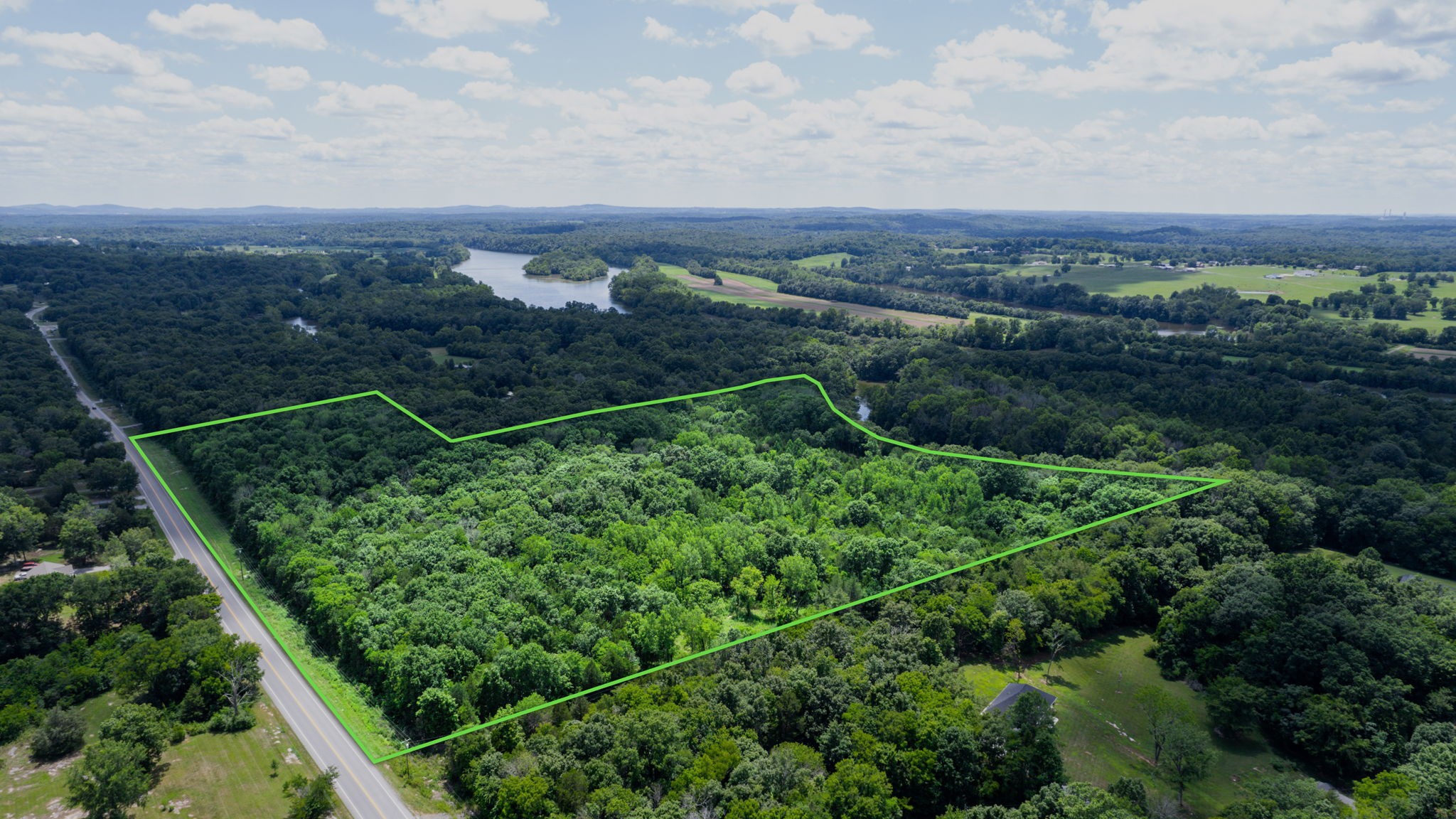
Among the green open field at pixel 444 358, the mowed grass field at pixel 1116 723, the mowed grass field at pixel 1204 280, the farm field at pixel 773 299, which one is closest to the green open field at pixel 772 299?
the farm field at pixel 773 299

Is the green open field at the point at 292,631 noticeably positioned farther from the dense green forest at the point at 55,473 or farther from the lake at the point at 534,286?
the lake at the point at 534,286

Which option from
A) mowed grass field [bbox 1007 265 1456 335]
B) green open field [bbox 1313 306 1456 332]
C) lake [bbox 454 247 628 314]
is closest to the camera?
green open field [bbox 1313 306 1456 332]

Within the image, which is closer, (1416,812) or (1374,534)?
(1416,812)

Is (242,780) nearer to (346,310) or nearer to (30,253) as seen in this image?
(346,310)

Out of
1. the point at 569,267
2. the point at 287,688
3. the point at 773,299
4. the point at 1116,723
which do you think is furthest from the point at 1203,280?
the point at 287,688

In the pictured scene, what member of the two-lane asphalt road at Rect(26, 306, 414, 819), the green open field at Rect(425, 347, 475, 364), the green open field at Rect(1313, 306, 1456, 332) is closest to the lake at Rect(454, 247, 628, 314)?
the green open field at Rect(425, 347, 475, 364)

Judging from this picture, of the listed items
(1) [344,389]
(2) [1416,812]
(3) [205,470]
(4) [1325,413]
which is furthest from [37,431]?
(4) [1325,413]

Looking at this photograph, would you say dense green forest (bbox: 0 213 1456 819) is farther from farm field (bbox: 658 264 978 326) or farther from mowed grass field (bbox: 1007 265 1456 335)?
mowed grass field (bbox: 1007 265 1456 335)
